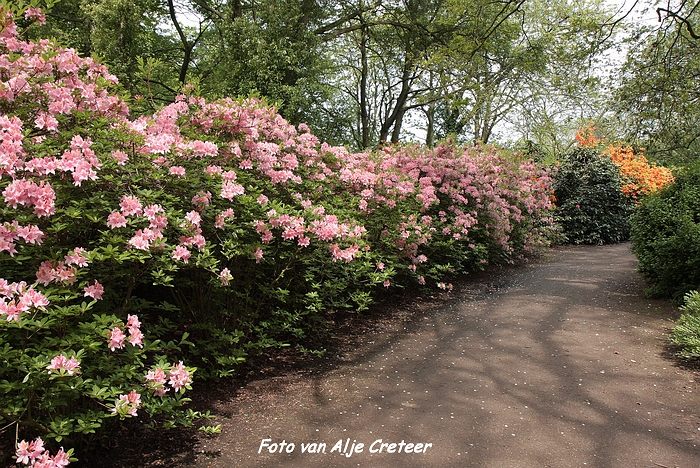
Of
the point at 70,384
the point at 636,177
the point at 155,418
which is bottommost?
the point at 155,418

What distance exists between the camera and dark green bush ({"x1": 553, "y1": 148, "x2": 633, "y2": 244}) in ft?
47.4

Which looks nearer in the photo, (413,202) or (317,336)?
(317,336)

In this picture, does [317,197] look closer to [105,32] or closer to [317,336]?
[317,336]

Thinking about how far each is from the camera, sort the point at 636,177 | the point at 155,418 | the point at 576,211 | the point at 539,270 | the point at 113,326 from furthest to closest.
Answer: the point at 636,177 < the point at 576,211 < the point at 539,270 < the point at 155,418 < the point at 113,326

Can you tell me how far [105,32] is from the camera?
11.9m

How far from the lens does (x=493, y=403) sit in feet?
11.6

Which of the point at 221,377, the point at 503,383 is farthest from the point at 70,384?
the point at 503,383

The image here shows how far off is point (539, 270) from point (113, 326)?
345 inches

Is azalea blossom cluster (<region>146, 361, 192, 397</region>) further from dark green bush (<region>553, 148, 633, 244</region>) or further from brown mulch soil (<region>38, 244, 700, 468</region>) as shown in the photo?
dark green bush (<region>553, 148, 633, 244</region>)

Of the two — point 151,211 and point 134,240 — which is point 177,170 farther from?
point 134,240

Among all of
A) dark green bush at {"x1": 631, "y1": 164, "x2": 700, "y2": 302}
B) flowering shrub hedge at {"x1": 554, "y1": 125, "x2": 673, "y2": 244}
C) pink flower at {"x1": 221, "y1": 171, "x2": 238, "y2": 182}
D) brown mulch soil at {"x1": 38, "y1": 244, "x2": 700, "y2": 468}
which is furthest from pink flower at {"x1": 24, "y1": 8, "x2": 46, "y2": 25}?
flowering shrub hedge at {"x1": 554, "y1": 125, "x2": 673, "y2": 244}

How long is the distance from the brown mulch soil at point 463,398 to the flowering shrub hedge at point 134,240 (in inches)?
12.9

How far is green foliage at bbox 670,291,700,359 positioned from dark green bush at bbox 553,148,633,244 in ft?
33.1

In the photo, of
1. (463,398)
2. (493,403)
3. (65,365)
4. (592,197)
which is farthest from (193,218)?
(592,197)
